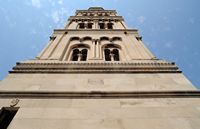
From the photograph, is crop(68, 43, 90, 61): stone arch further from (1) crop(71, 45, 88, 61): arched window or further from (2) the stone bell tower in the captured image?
(2) the stone bell tower

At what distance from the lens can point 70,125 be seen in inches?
317

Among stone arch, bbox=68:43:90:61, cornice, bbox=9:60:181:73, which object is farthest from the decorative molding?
stone arch, bbox=68:43:90:61

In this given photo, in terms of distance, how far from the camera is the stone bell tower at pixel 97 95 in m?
8.32

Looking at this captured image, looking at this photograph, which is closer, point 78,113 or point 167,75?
point 78,113

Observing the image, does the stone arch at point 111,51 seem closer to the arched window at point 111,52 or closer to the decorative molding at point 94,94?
the arched window at point 111,52

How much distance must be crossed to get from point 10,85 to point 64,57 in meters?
5.93

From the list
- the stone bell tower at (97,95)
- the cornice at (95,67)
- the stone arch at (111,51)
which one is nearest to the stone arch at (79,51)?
the stone arch at (111,51)

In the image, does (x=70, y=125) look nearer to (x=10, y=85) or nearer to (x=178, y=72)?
(x=10, y=85)

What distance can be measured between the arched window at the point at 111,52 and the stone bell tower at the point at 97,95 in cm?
253

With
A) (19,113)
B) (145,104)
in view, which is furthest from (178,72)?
(19,113)

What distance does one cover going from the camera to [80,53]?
1869 cm

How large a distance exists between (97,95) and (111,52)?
9.23m

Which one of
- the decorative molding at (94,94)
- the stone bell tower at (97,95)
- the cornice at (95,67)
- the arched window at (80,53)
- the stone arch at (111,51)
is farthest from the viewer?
the stone arch at (111,51)

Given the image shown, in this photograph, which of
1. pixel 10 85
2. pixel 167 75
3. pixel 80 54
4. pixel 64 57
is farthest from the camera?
pixel 80 54
